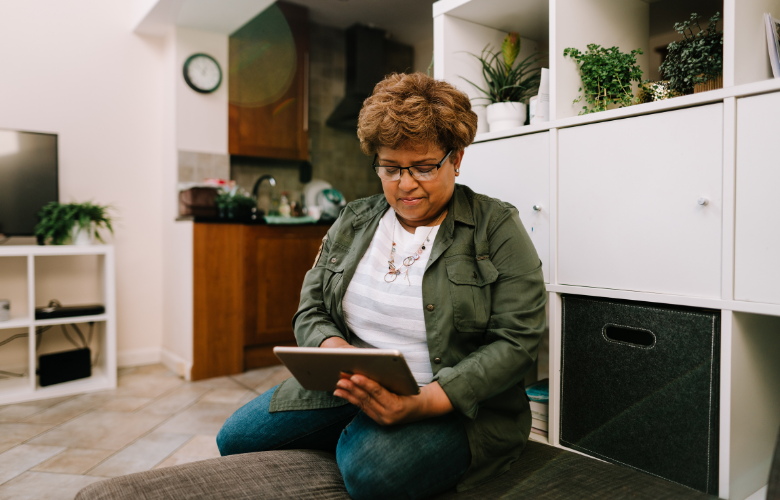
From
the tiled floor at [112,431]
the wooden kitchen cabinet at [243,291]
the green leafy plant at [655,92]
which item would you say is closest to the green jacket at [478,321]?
the green leafy plant at [655,92]

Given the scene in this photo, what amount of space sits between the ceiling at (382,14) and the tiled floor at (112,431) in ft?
8.88

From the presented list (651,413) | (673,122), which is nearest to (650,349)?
(651,413)

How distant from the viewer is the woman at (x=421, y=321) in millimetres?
997

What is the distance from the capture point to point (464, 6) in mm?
1656

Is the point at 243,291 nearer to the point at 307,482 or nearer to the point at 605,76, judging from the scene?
the point at 307,482

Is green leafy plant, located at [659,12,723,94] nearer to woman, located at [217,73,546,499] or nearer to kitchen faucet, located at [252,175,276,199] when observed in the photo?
woman, located at [217,73,546,499]

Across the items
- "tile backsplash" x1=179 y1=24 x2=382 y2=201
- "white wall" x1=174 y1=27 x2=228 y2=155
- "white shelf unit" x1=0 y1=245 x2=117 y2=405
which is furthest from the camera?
"tile backsplash" x1=179 y1=24 x2=382 y2=201

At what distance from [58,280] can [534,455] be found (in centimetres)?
293

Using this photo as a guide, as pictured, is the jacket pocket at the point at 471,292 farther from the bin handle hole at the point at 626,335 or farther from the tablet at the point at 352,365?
the bin handle hole at the point at 626,335

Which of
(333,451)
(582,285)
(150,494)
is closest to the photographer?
(150,494)

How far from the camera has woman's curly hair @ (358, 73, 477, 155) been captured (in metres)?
1.13

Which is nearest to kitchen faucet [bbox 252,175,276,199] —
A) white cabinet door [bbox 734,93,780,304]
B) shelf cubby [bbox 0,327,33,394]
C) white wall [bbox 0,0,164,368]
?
white wall [bbox 0,0,164,368]

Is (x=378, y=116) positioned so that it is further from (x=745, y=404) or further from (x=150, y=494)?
(x=745, y=404)

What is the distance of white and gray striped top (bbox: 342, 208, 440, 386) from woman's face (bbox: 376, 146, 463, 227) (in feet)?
0.21
